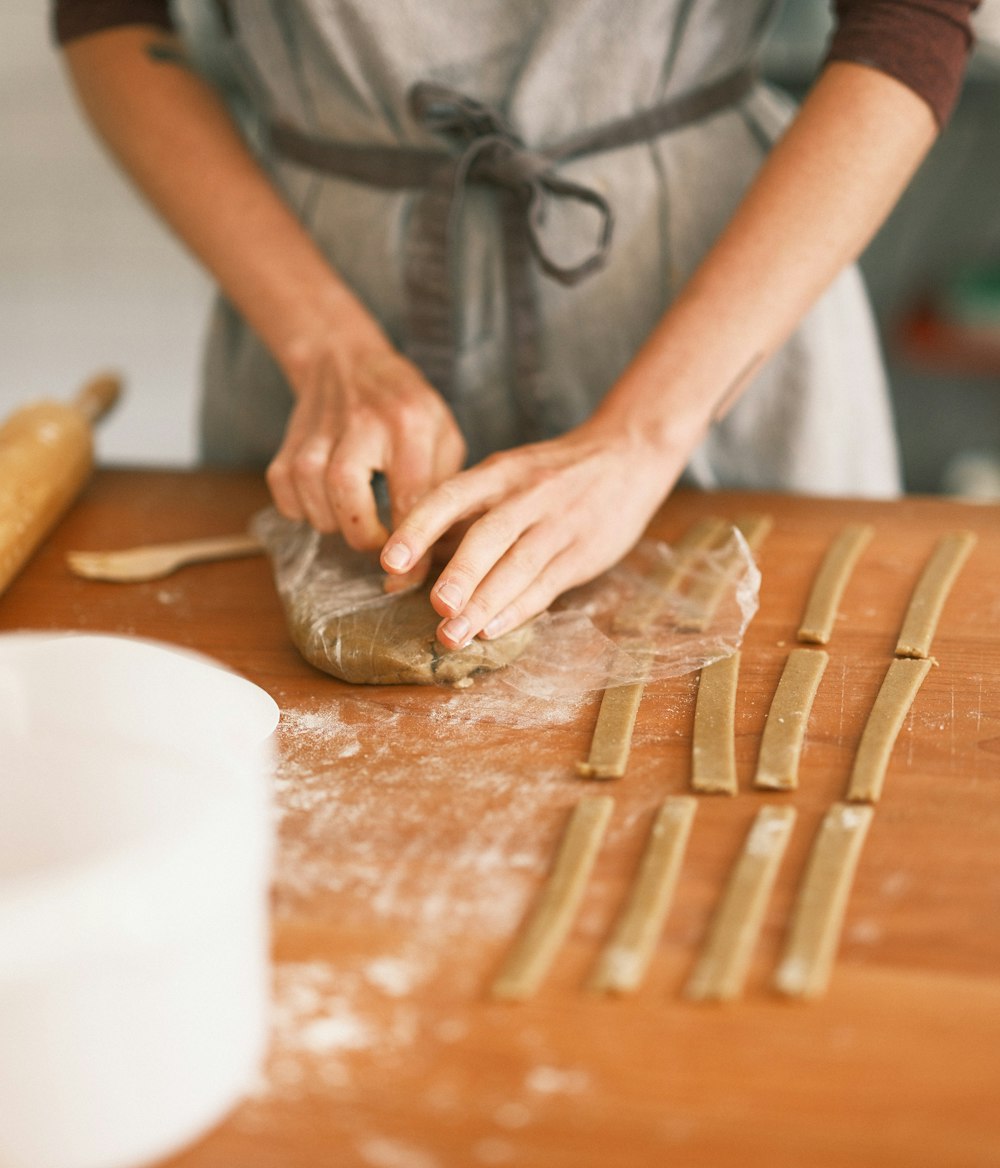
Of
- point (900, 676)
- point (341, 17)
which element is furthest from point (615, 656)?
point (341, 17)

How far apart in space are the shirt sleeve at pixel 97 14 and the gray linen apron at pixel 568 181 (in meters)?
0.09

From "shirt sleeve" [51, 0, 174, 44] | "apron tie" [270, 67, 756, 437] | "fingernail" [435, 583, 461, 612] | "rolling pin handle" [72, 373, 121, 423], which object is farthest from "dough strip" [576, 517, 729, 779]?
"shirt sleeve" [51, 0, 174, 44]

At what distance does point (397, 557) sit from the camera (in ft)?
2.61

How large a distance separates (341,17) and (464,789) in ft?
2.38

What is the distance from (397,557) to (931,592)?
405 millimetres

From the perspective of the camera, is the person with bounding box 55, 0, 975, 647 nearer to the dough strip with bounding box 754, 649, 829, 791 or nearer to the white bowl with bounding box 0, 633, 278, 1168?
the dough strip with bounding box 754, 649, 829, 791

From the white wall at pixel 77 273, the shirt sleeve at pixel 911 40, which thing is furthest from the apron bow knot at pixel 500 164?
the white wall at pixel 77 273

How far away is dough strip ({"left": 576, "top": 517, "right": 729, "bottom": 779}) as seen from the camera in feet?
2.30

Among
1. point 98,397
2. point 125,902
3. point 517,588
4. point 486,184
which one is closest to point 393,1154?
point 125,902

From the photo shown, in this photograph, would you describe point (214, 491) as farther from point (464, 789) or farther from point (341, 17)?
point (464, 789)

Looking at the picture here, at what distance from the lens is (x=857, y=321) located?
1258 millimetres

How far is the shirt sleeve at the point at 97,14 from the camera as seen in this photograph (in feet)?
3.94

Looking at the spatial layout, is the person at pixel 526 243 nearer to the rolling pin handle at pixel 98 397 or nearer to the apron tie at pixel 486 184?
the apron tie at pixel 486 184

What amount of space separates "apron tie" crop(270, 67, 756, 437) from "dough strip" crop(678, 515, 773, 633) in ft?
0.76
